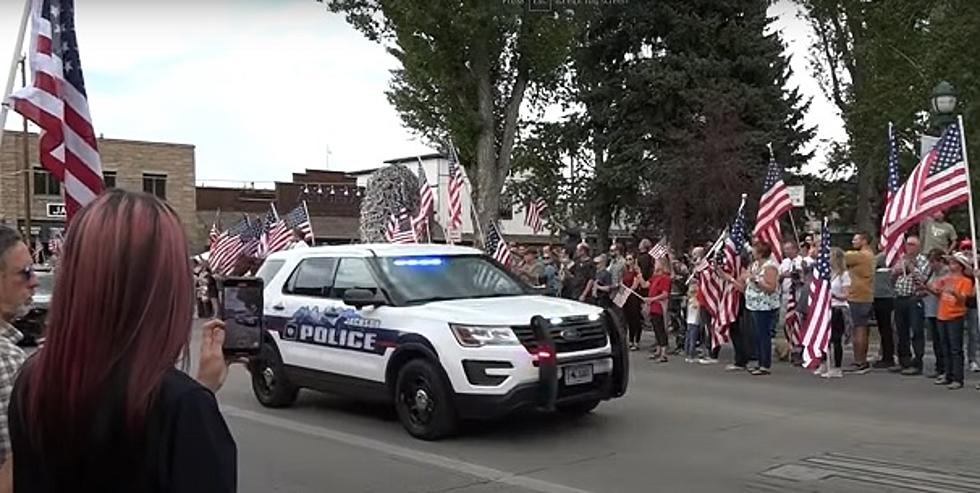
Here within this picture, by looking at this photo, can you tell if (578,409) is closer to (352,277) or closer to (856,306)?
(352,277)

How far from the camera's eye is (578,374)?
9.37 m

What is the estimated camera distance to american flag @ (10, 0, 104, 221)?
5984 mm

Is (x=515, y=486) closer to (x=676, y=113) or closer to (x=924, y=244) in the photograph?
(x=924, y=244)

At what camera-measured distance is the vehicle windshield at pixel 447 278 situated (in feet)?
33.1

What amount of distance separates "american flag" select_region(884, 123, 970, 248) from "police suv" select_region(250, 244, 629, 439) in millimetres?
5249

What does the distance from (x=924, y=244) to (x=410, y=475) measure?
426 inches

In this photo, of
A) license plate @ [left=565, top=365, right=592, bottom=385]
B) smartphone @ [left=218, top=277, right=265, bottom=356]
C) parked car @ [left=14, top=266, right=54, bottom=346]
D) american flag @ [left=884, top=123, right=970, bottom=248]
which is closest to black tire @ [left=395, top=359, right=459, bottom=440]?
license plate @ [left=565, top=365, right=592, bottom=385]

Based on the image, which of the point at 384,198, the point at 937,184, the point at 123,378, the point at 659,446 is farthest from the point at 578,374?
the point at 384,198

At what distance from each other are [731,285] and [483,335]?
6.68m

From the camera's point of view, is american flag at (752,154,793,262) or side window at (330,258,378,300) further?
american flag at (752,154,793,262)

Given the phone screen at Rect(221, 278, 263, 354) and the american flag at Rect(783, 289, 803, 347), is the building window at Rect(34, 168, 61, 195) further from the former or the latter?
the phone screen at Rect(221, 278, 263, 354)

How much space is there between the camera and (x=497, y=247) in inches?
812

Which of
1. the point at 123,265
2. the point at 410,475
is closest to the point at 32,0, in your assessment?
the point at 410,475

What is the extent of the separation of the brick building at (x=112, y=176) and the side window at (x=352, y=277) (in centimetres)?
4051
